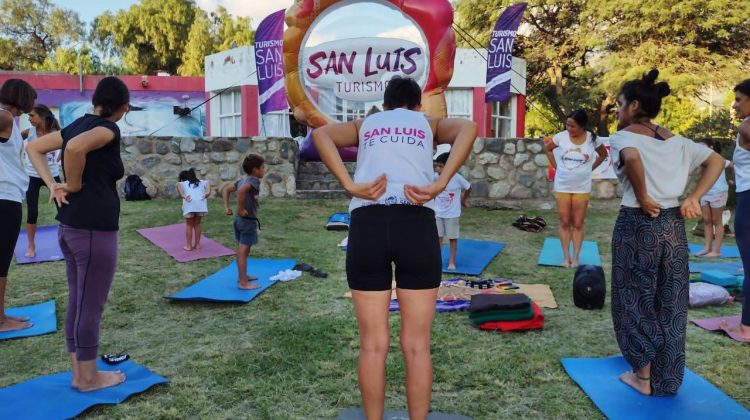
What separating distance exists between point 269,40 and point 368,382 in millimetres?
12128

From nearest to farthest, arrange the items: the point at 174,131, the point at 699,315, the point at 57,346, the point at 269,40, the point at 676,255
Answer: the point at 676,255 → the point at 57,346 → the point at 699,315 → the point at 269,40 → the point at 174,131

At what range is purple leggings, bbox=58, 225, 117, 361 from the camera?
10.1ft

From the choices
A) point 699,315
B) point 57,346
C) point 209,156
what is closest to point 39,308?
point 57,346

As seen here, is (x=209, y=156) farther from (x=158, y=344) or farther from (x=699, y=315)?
(x=699, y=315)

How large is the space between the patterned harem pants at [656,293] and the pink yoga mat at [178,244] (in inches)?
211

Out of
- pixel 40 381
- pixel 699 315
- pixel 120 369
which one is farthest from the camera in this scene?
pixel 699 315

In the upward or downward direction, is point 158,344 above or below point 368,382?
→ below

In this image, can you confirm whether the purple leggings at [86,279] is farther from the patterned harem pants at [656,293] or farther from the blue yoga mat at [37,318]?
the patterned harem pants at [656,293]

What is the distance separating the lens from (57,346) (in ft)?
13.6

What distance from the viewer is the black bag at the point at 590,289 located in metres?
5.02

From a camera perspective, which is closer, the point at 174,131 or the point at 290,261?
the point at 290,261

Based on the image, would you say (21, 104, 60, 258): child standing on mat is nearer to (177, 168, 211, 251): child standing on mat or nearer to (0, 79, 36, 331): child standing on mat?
(0, 79, 36, 331): child standing on mat

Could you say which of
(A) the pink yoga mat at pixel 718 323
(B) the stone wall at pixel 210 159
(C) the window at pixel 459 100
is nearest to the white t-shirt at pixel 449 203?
(A) the pink yoga mat at pixel 718 323

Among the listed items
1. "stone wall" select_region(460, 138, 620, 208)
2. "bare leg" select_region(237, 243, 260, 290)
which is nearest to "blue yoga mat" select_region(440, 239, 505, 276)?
"bare leg" select_region(237, 243, 260, 290)
